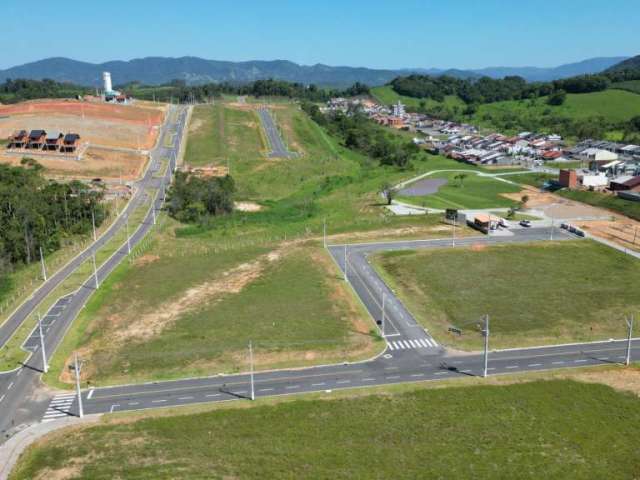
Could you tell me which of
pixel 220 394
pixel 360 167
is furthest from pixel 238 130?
pixel 220 394

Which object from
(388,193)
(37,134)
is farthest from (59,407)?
(37,134)

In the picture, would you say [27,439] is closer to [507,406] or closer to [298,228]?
[507,406]

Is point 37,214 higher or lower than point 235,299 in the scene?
higher

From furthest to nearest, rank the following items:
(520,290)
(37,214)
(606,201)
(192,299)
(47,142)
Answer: (47,142) < (606,201) < (37,214) < (520,290) < (192,299)

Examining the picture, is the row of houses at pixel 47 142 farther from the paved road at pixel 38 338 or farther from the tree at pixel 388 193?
the tree at pixel 388 193

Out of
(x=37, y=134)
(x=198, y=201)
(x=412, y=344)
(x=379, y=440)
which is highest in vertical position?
(x=37, y=134)

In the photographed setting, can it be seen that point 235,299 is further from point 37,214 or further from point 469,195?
point 469,195

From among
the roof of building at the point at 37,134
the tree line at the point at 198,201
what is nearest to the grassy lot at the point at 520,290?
the tree line at the point at 198,201
